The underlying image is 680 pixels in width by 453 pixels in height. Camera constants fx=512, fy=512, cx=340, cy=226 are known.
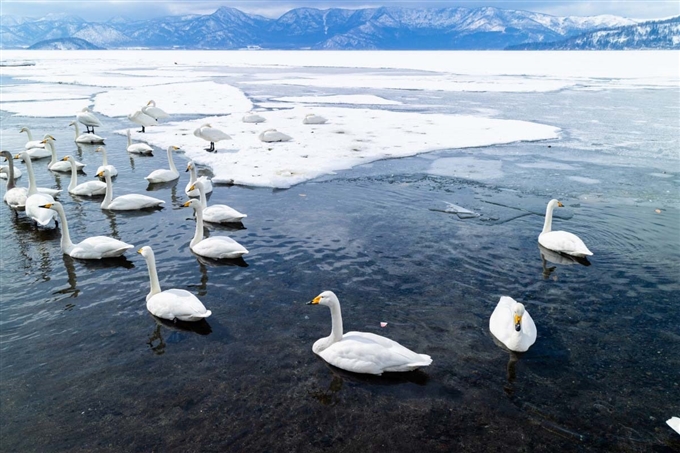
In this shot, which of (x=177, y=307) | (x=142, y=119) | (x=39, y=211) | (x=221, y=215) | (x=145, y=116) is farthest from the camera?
(x=145, y=116)

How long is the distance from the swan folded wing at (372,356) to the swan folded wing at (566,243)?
4.34 metres

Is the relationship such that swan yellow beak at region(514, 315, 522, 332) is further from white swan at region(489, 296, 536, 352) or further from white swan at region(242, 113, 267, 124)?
white swan at region(242, 113, 267, 124)

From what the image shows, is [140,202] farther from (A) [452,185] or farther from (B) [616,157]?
(B) [616,157]

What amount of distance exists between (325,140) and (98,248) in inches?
460

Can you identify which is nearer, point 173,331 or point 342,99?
point 173,331

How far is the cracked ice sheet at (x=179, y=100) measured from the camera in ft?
93.4

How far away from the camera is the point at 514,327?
6254 millimetres

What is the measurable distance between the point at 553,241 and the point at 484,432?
16.8ft

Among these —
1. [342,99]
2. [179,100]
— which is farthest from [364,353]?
[179,100]

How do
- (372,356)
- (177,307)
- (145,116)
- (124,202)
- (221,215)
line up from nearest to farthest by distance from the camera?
(372,356) → (177,307) → (221,215) → (124,202) → (145,116)

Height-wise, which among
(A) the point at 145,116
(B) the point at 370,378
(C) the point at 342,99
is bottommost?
(B) the point at 370,378

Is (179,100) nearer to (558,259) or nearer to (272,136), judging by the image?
(272,136)

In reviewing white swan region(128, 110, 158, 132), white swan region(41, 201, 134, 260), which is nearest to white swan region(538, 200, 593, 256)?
white swan region(41, 201, 134, 260)

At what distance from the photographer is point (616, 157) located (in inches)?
649
